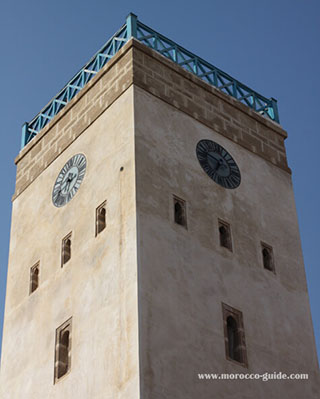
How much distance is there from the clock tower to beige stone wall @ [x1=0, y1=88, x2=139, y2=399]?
4 centimetres

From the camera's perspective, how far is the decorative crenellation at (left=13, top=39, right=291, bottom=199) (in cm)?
1980

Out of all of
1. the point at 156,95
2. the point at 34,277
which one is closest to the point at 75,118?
the point at 156,95

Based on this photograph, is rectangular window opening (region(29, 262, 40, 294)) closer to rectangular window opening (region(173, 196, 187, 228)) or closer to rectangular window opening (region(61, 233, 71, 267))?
rectangular window opening (region(61, 233, 71, 267))

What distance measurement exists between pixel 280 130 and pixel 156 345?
7.79m

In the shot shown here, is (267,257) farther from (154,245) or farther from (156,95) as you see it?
(156,95)

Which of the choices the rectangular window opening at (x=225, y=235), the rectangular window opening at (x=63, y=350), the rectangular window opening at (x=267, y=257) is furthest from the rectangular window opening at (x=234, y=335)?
the rectangular window opening at (x=63, y=350)

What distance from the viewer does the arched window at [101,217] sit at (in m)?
18.2

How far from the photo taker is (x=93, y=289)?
1750 cm

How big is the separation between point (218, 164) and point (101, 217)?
283cm

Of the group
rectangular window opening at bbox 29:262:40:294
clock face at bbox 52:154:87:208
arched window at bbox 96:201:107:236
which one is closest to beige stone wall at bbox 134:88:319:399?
arched window at bbox 96:201:107:236

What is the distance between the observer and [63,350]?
1769 cm

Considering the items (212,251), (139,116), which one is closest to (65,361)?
(212,251)

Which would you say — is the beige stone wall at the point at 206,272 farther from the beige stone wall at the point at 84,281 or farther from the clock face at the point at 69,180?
the clock face at the point at 69,180

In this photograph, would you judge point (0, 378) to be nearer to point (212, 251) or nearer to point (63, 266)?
point (63, 266)
